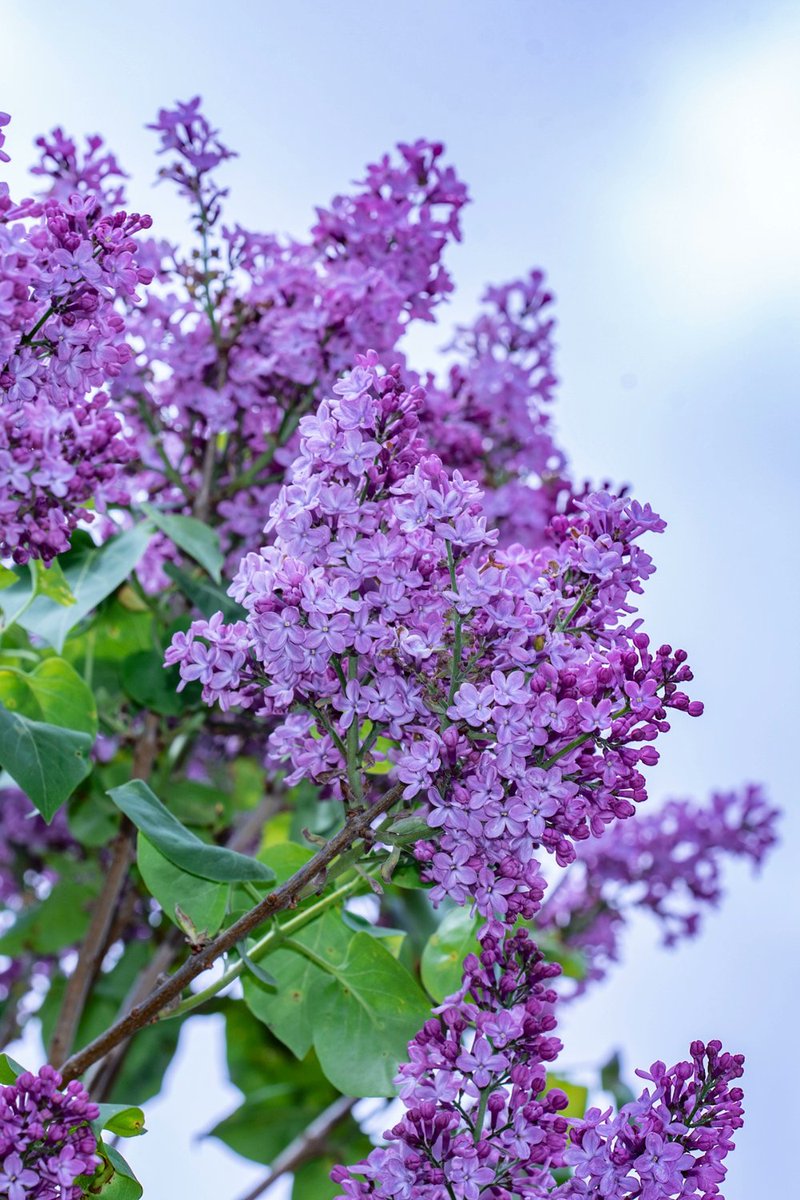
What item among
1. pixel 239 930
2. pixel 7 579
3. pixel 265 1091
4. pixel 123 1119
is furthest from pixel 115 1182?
pixel 265 1091

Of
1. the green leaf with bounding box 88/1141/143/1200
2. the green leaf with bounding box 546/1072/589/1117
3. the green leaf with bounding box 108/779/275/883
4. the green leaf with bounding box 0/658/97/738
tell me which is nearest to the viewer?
the green leaf with bounding box 88/1141/143/1200

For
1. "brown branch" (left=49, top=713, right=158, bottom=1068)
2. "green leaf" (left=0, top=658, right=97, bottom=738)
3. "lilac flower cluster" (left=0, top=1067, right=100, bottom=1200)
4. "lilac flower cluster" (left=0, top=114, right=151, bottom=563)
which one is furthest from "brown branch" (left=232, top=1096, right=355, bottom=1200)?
"lilac flower cluster" (left=0, top=114, right=151, bottom=563)

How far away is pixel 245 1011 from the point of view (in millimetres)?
2068

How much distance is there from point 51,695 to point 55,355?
525 millimetres

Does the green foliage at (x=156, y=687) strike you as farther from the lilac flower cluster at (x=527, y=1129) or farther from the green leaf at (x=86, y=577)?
the lilac flower cluster at (x=527, y=1129)

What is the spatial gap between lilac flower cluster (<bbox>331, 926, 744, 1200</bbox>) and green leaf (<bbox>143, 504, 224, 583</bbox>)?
547 mm

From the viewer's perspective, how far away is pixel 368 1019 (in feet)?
3.96

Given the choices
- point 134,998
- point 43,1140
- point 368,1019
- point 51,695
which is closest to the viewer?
point 43,1140

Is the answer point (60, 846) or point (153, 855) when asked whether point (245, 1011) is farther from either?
point (153, 855)

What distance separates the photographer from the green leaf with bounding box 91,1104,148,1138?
0.99m

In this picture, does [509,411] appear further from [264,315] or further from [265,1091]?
[265,1091]

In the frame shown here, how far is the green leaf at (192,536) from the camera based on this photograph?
4.57ft

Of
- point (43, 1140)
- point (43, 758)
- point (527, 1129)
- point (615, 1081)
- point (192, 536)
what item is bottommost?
point (43, 1140)

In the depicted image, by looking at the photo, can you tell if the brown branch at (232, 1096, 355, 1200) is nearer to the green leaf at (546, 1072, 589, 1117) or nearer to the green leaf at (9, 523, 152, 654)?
the green leaf at (546, 1072, 589, 1117)
